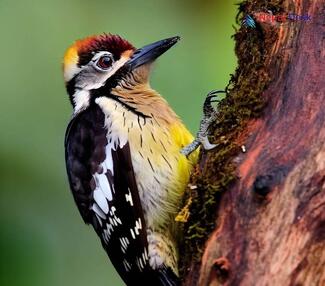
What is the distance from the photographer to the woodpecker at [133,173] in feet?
9.86

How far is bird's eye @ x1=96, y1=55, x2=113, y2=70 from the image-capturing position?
3.54 meters

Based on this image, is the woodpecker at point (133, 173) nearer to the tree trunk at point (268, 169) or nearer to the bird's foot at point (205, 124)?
the bird's foot at point (205, 124)

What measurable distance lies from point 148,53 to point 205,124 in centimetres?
68

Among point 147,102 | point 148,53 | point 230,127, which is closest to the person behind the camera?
point 230,127

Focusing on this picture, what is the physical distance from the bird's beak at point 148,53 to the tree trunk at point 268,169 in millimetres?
622

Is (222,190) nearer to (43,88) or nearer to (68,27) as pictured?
(43,88)

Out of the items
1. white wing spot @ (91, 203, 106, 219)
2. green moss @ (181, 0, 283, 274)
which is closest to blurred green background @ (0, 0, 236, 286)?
white wing spot @ (91, 203, 106, 219)

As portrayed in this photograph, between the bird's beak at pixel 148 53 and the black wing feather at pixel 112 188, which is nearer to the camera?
the black wing feather at pixel 112 188

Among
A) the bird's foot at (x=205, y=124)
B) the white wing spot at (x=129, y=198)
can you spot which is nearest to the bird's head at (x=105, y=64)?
the bird's foot at (x=205, y=124)

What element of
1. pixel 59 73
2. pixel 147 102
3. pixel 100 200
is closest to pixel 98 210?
pixel 100 200

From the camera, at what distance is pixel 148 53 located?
351 cm

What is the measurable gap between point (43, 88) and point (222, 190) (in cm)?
133

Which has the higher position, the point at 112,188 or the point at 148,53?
the point at 148,53

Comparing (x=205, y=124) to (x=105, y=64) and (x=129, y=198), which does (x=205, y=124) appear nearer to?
(x=129, y=198)
